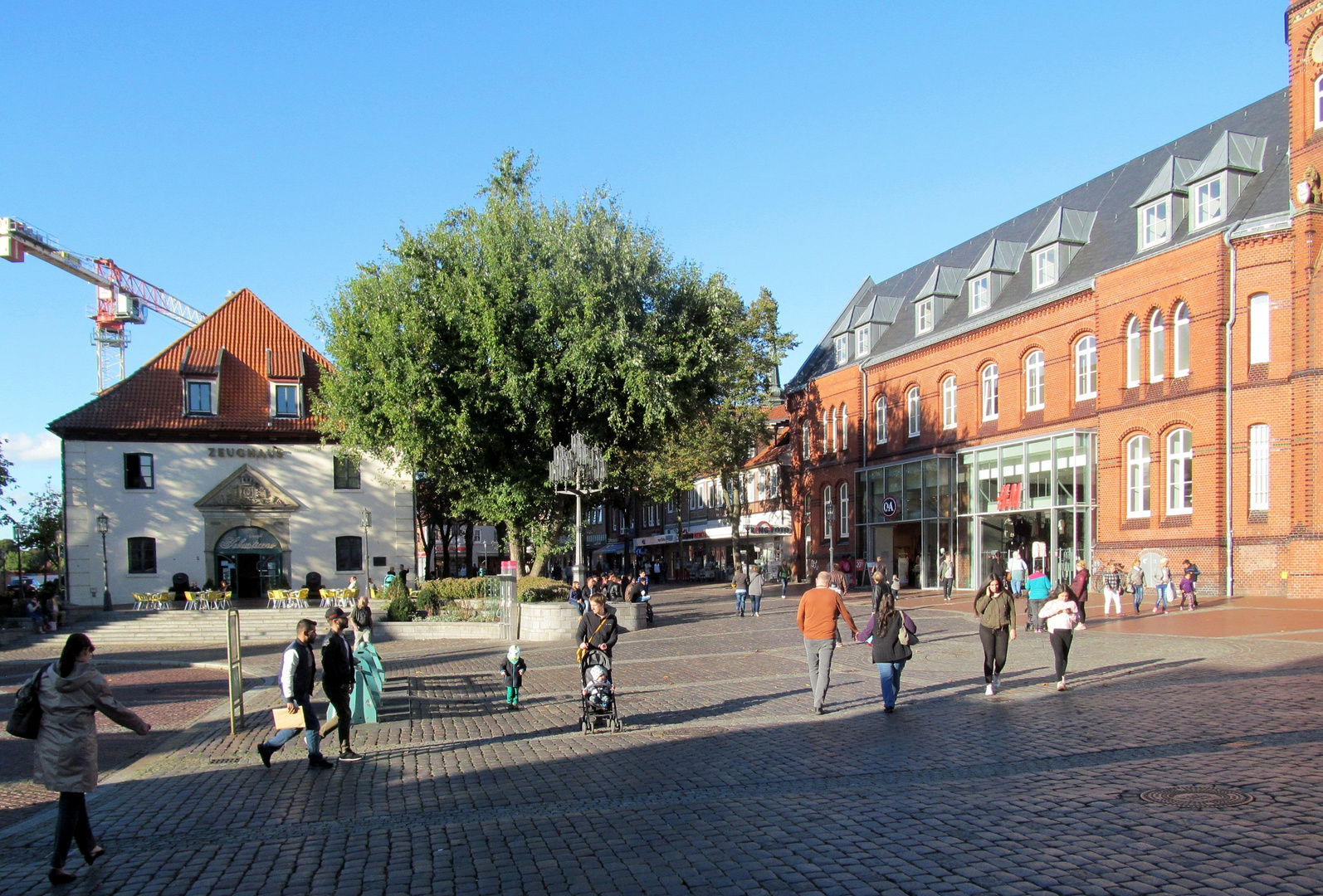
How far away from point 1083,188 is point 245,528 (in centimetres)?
3562

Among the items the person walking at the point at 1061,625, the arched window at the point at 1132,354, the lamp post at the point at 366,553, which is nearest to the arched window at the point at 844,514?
the arched window at the point at 1132,354

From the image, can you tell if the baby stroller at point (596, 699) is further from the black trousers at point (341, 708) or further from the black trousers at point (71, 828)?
the black trousers at point (71, 828)

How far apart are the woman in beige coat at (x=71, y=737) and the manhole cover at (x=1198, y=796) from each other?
288 inches

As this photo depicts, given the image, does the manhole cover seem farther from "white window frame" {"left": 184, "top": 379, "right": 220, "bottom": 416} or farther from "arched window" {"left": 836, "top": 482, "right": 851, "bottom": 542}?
"arched window" {"left": 836, "top": 482, "right": 851, "bottom": 542}

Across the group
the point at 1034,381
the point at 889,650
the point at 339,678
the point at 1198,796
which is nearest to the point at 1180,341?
the point at 1034,381

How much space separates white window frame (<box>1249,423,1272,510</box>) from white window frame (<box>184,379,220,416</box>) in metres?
35.9

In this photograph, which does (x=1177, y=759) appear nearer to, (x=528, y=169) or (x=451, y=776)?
(x=451, y=776)

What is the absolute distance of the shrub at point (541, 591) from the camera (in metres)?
26.9

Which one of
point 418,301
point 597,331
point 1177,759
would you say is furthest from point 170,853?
point 418,301

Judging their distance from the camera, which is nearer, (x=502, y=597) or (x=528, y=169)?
(x=502, y=597)

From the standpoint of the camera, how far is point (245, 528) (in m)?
37.8

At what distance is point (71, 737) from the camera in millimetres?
6469

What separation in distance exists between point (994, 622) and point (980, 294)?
2958 centimetres

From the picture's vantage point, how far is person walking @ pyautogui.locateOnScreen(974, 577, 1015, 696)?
12195 millimetres
